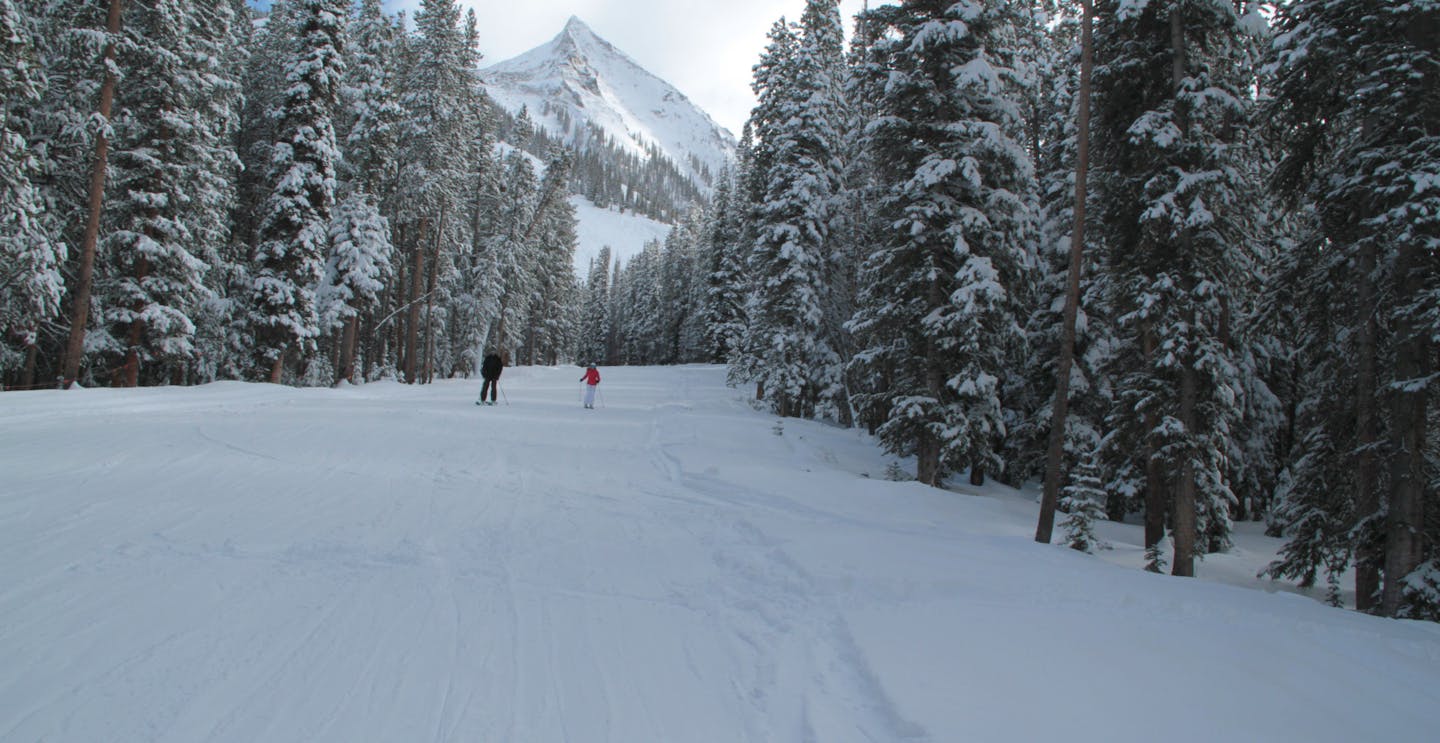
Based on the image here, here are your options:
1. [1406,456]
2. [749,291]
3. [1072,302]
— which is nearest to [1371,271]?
[1406,456]

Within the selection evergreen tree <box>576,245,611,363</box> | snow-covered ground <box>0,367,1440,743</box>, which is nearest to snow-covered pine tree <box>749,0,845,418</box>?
snow-covered ground <box>0,367,1440,743</box>

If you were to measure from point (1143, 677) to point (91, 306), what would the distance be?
2658cm

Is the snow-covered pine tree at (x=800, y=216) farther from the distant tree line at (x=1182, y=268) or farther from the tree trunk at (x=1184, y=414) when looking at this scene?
the tree trunk at (x=1184, y=414)

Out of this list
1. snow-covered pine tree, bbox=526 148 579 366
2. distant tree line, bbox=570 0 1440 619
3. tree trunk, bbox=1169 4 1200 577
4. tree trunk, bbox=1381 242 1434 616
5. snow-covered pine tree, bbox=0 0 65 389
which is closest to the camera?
tree trunk, bbox=1381 242 1434 616

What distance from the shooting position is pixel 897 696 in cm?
395

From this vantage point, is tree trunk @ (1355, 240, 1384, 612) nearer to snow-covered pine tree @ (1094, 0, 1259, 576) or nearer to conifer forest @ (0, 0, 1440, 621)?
conifer forest @ (0, 0, 1440, 621)

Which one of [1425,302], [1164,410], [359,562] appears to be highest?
[1425,302]

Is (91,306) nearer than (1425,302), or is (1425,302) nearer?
(1425,302)

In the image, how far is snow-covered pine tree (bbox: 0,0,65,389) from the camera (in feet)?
47.6

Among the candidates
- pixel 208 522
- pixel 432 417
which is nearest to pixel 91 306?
pixel 432 417

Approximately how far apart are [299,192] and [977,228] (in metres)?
22.1

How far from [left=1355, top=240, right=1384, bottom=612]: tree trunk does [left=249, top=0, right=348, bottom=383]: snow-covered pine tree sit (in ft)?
88.2

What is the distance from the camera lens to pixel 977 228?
14.9 meters

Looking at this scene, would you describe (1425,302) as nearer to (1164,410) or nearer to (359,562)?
(1164,410)
